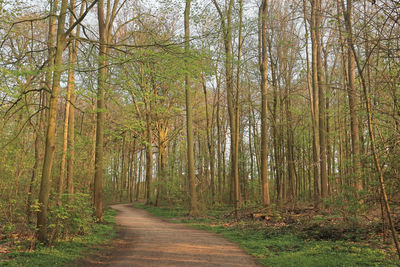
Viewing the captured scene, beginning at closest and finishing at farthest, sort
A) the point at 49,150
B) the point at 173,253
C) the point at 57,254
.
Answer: the point at 57,254 → the point at 173,253 → the point at 49,150

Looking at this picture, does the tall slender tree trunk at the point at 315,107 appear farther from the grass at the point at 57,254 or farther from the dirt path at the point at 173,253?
the grass at the point at 57,254

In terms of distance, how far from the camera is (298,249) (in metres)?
7.96

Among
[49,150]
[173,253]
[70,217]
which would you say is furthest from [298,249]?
[49,150]

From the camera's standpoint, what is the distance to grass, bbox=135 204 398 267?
6191 millimetres

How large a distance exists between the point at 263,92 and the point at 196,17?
5324 mm

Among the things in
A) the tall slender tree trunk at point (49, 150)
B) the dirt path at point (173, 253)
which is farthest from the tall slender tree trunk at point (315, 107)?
the tall slender tree trunk at point (49, 150)

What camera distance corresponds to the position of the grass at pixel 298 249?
619 centimetres

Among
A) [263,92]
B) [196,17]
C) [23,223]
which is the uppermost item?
[196,17]

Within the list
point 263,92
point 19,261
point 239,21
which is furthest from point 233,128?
point 19,261

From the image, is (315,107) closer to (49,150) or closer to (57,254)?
(49,150)

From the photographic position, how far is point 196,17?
1570 centimetres

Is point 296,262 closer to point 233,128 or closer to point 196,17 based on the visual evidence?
point 233,128

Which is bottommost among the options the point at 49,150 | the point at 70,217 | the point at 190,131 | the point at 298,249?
the point at 298,249

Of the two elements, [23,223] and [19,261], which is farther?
[23,223]
